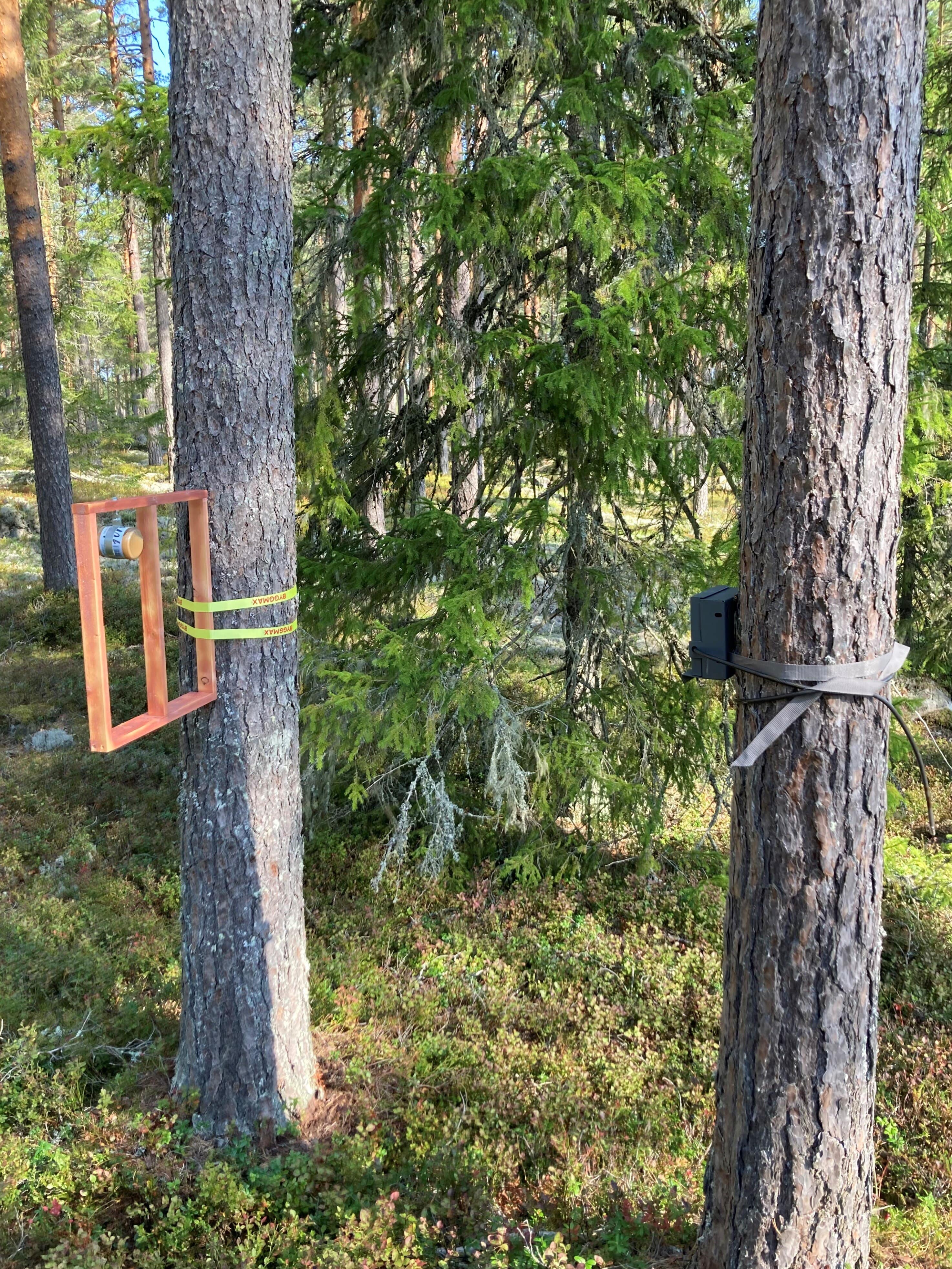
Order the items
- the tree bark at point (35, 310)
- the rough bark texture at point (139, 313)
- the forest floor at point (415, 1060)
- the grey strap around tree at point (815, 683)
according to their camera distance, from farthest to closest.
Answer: the rough bark texture at point (139, 313) → the tree bark at point (35, 310) → the forest floor at point (415, 1060) → the grey strap around tree at point (815, 683)

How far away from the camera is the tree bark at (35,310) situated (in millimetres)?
11102

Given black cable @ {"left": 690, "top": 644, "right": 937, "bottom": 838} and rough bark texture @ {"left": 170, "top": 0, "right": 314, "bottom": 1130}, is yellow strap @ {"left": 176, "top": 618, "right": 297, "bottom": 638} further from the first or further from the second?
black cable @ {"left": 690, "top": 644, "right": 937, "bottom": 838}

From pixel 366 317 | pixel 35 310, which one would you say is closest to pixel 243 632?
pixel 366 317

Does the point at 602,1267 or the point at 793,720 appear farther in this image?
the point at 602,1267

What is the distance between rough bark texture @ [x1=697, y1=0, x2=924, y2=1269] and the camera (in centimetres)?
239

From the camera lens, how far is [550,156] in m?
4.85

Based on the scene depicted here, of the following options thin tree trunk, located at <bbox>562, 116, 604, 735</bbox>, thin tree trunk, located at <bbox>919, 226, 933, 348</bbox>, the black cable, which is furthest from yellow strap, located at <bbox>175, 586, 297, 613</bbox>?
thin tree trunk, located at <bbox>919, 226, 933, 348</bbox>

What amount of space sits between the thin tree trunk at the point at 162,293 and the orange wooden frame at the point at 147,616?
9.73 metres

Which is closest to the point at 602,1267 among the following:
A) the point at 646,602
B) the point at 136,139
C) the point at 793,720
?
the point at 793,720

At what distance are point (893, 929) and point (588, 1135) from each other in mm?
3245

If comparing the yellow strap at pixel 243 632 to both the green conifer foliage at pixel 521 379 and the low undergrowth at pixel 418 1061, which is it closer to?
the green conifer foliage at pixel 521 379

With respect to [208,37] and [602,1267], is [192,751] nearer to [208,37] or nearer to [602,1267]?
[602,1267]

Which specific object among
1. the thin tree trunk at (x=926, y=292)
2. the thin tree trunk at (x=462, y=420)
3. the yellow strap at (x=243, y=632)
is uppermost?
the thin tree trunk at (x=926, y=292)

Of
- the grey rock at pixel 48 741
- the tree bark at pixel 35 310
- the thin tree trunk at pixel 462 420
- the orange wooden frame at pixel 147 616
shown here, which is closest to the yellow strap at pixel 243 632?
the orange wooden frame at pixel 147 616
